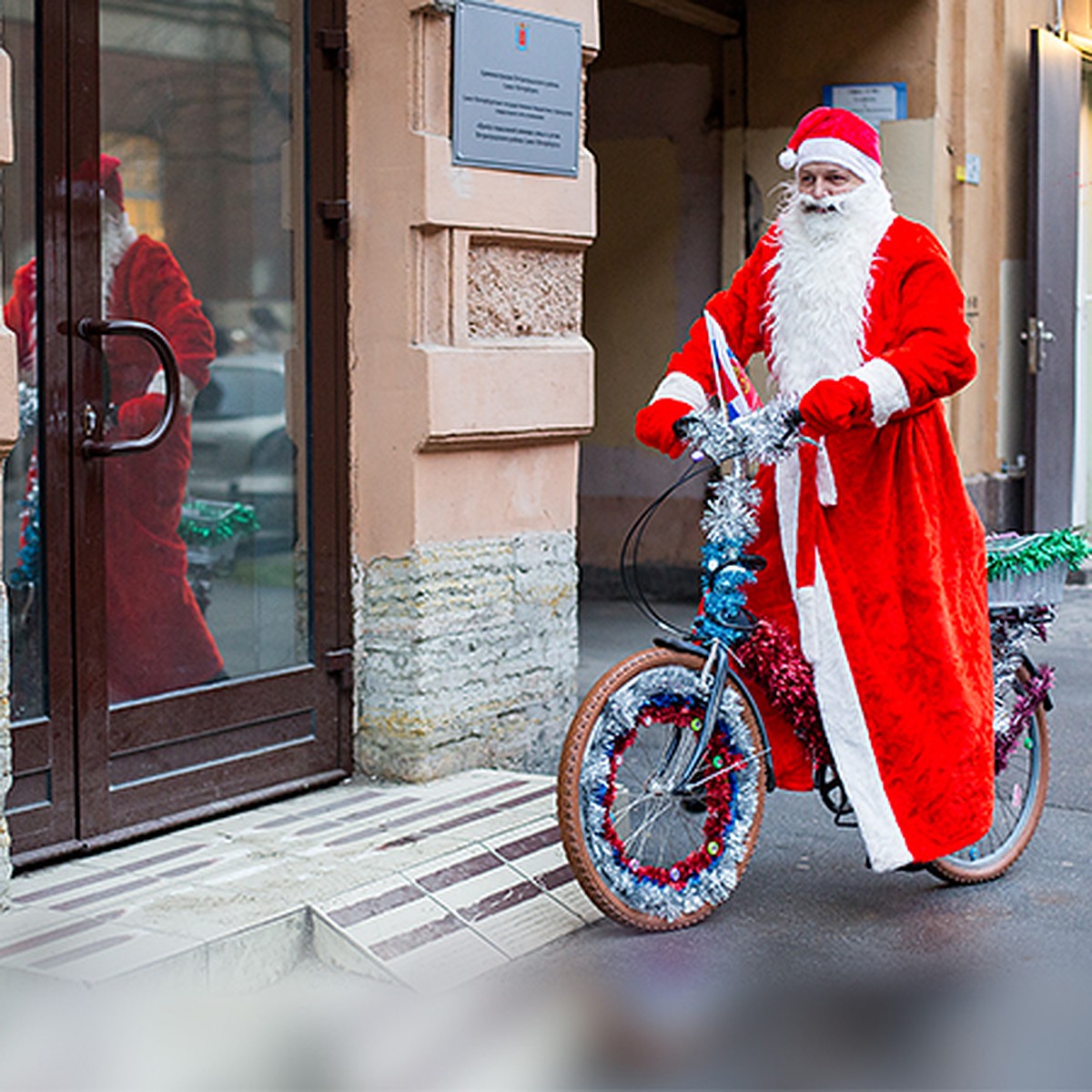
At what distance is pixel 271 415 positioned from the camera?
206 inches

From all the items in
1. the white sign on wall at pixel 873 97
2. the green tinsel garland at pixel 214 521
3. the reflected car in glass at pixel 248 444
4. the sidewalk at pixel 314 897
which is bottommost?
the sidewalk at pixel 314 897

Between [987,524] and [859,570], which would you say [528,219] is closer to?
[859,570]

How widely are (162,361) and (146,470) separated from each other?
324 mm

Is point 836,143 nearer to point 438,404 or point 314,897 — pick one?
point 438,404

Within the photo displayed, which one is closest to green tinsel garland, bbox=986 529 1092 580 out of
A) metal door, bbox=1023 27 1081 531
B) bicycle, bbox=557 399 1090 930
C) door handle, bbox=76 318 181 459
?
bicycle, bbox=557 399 1090 930

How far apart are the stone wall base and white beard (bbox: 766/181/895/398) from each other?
1.28 meters

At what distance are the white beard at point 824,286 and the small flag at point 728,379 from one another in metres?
0.17

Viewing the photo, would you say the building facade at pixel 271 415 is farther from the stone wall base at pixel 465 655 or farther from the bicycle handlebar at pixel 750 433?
the bicycle handlebar at pixel 750 433

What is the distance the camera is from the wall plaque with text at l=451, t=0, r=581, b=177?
5344 mm

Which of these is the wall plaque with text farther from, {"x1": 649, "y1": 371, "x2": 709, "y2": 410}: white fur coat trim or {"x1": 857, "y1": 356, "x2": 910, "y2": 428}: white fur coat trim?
{"x1": 857, "y1": 356, "x2": 910, "y2": 428}: white fur coat trim

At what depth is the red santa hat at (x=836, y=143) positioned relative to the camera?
4480 mm

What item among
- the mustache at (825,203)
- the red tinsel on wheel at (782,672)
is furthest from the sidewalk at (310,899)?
the mustache at (825,203)

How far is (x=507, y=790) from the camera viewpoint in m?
5.27

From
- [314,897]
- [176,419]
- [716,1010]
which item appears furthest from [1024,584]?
[176,419]
